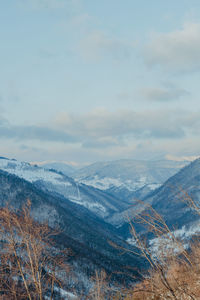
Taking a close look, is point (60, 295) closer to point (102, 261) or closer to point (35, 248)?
point (102, 261)

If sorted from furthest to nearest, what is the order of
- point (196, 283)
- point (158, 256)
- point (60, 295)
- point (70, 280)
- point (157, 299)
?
1. point (70, 280)
2. point (60, 295)
3. point (157, 299)
4. point (196, 283)
5. point (158, 256)

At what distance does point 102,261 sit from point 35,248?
183788 millimetres

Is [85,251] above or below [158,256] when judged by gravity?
below

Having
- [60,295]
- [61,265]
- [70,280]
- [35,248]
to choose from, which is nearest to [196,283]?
[61,265]

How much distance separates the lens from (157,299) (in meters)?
13.4

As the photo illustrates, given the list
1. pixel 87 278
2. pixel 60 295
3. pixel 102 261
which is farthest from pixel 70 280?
pixel 102 261

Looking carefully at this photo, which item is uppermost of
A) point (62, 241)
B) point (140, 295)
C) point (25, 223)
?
point (25, 223)

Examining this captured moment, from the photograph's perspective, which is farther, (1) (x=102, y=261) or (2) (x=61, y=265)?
(1) (x=102, y=261)

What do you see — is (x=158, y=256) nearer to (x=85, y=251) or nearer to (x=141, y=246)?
(x=141, y=246)

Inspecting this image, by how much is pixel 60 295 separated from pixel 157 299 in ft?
385

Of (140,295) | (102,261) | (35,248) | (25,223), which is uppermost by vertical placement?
(25,223)

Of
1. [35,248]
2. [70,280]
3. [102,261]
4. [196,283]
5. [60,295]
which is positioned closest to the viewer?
[196,283]

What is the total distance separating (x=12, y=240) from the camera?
15.2m

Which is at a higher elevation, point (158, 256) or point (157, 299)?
point (158, 256)
